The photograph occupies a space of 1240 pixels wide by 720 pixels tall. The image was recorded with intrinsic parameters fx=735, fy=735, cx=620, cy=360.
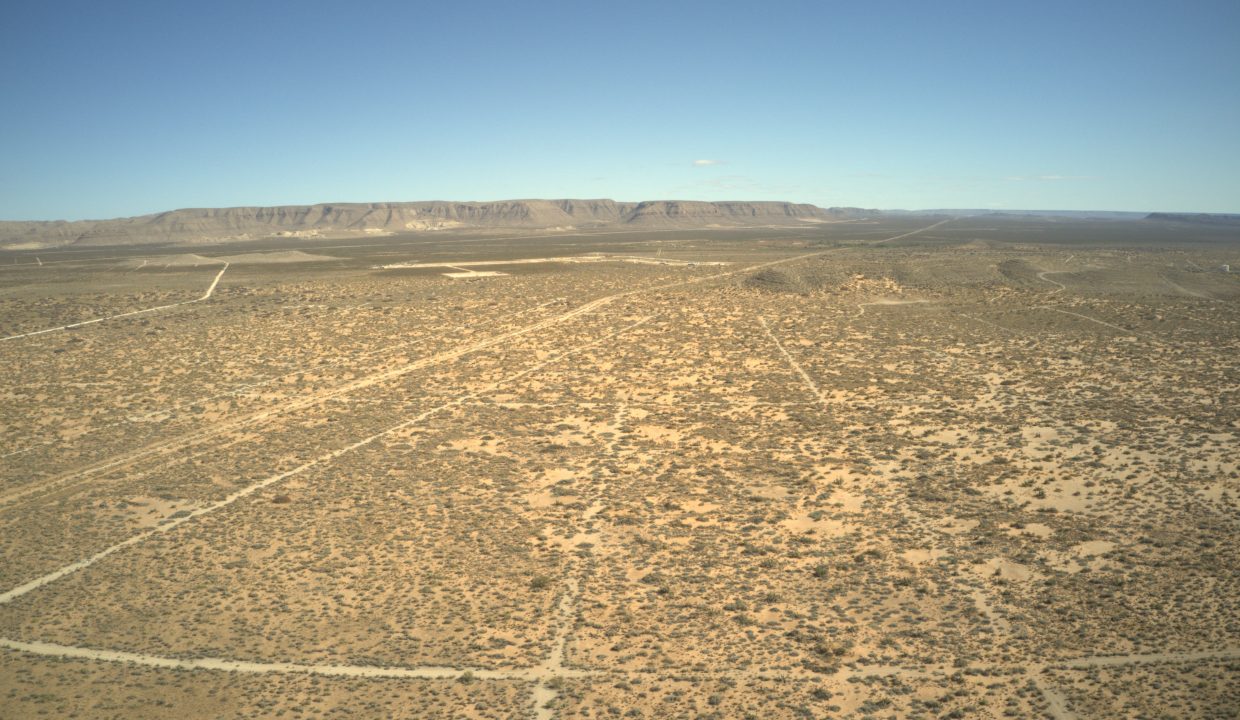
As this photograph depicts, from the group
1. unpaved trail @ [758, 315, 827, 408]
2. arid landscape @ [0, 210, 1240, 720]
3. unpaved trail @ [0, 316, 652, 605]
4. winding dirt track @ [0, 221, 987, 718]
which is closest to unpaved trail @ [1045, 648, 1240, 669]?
arid landscape @ [0, 210, 1240, 720]

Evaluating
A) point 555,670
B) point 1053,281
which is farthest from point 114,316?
point 1053,281

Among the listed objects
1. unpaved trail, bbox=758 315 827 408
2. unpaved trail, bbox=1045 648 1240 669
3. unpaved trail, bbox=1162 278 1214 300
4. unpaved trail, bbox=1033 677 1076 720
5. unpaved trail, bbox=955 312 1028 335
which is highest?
unpaved trail, bbox=1162 278 1214 300

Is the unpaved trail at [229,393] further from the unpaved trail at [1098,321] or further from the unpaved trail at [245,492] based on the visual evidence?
the unpaved trail at [1098,321]

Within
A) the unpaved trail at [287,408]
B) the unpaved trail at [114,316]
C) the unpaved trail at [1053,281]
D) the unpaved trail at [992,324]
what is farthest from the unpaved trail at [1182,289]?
the unpaved trail at [114,316]

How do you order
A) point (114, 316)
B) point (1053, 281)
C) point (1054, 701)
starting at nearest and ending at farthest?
1. point (1054, 701)
2. point (114, 316)
3. point (1053, 281)

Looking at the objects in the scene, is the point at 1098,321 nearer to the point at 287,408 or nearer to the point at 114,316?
the point at 287,408

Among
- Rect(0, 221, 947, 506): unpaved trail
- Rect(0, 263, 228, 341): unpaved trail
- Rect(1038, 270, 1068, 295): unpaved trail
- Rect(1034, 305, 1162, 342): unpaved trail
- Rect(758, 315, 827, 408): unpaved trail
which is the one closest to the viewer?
Rect(0, 221, 947, 506): unpaved trail

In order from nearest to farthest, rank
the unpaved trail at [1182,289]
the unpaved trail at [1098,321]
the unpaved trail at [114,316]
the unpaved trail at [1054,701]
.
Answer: the unpaved trail at [1054,701], the unpaved trail at [1098,321], the unpaved trail at [114,316], the unpaved trail at [1182,289]

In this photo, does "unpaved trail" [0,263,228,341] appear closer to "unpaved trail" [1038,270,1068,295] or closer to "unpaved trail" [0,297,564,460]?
"unpaved trail" [0,297,564,460]

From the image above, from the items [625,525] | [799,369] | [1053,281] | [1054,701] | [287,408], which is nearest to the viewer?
[1054,701]
